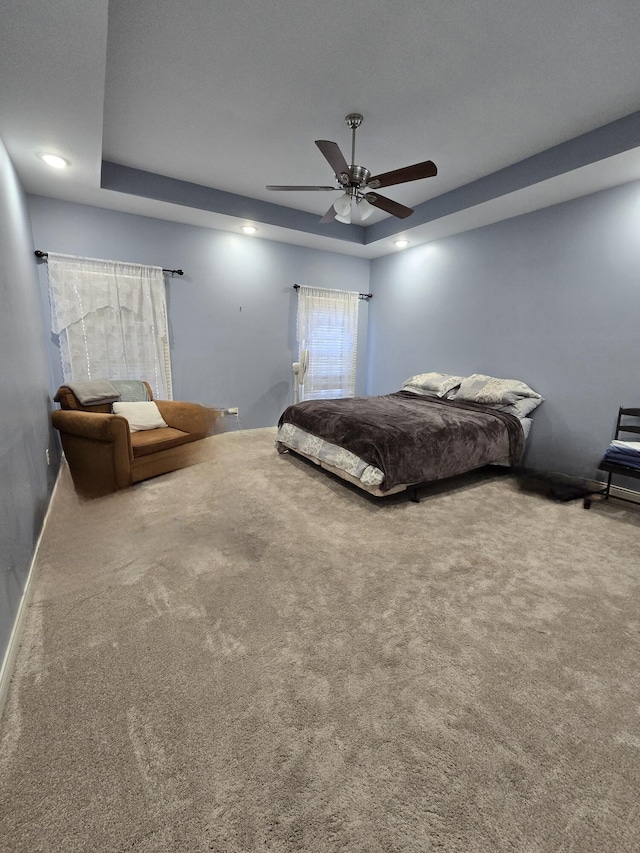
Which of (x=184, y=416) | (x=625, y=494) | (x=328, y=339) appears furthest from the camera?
(x=328, y=339)

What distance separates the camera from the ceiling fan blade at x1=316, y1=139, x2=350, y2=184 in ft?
7.22

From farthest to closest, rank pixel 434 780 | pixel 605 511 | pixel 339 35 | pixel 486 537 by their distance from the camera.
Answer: pixel 605 511 → pixel 486 537 → pixel 339 35 → pixel 434 780

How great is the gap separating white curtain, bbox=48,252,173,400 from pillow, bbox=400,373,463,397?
3.00 meters

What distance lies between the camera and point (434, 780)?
1.06 meters

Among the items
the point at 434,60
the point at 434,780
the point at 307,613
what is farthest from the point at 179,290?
the point at 434,780

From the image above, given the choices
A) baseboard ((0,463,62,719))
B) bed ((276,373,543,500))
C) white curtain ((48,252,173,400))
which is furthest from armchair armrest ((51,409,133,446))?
bed ((276,373,543,500))

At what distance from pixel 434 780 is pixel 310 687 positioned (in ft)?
1.53

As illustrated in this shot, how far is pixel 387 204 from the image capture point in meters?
2.95

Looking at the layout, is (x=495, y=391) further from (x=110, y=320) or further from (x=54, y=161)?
(x=54, y=161)

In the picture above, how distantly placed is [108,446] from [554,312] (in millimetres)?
4182

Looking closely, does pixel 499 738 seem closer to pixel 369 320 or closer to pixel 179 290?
pixel 179 290

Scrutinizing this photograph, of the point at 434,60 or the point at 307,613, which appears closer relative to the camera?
the point at 307,613

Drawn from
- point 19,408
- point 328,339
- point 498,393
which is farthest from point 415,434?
point 328,339

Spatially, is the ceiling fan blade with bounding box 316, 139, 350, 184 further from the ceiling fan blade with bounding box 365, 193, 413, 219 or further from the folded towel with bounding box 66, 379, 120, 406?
the folded towel with bounding box 66, 379, 120, 406
